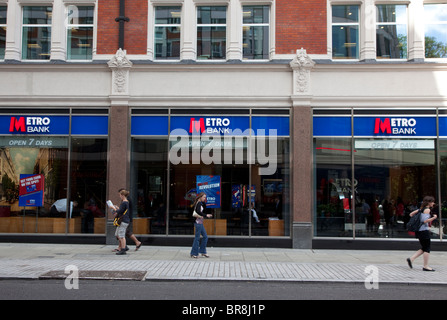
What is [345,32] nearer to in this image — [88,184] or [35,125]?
[88,184]

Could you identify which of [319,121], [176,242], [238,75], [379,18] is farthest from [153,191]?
[379,18]

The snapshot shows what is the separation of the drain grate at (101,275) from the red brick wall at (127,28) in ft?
25.7

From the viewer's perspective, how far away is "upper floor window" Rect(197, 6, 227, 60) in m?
14.3

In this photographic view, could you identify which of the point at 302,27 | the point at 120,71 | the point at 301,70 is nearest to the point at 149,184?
the point at 120,71

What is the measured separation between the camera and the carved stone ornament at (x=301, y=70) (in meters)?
13.4

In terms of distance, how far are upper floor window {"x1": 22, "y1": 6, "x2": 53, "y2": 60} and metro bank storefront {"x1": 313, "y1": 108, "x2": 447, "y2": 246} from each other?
961 centimetres

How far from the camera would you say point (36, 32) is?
1453 cm

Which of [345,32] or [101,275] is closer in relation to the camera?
[101,275]

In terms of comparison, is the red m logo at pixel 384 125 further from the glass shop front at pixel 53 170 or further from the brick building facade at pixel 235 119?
the glass shop front at pixel 53 170

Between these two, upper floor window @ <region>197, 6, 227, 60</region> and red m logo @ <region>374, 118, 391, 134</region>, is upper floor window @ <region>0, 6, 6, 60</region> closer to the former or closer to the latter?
upper floor window @ <region>197, 6, 227, 60</region>

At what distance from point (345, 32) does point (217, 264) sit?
8952mm

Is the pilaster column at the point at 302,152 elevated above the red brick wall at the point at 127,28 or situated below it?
below

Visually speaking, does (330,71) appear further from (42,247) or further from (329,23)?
(42,247)

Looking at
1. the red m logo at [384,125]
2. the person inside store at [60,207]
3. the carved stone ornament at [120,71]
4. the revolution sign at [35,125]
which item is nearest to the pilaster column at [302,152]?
the red m logo at [384,125]
